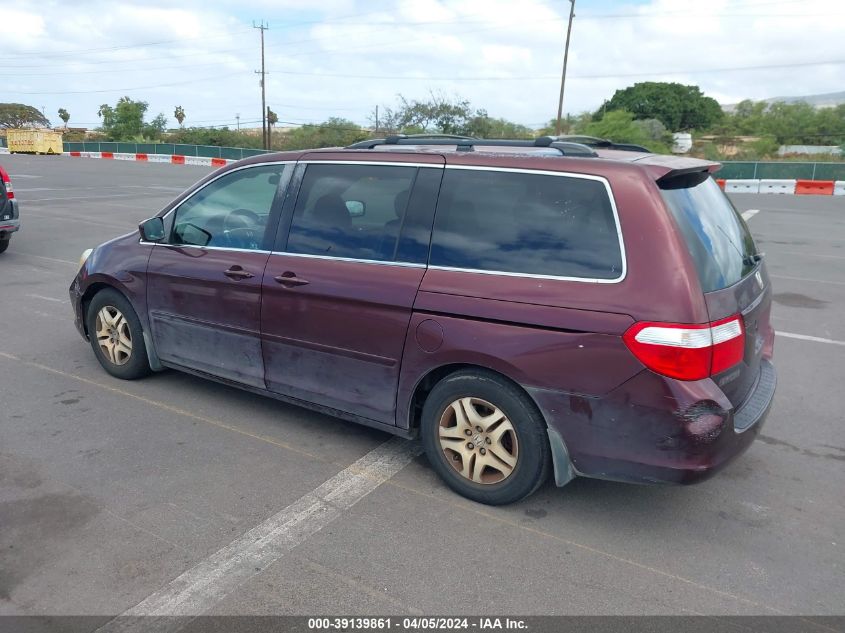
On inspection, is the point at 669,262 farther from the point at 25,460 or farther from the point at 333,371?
the point at 25,460

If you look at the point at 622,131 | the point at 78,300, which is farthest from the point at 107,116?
the point at 78,300

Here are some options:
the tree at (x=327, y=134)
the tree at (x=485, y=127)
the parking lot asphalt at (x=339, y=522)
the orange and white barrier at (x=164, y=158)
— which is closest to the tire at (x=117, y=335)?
the parking lot asphalt at (x=339, y=522)

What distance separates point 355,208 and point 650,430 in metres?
2.03

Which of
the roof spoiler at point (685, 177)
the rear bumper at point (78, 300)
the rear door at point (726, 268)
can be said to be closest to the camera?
the rear door at point (726, 268)

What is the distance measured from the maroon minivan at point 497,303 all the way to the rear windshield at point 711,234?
16mm

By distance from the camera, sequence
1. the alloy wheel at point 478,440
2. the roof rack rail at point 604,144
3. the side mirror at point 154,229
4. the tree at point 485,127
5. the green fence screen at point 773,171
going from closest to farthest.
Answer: the alloy wheel at point 478,440, the roof rack rail at point 604,144, the side mirror at point 154,229, the green fence screen at point 773,171, the tree at point 485,127

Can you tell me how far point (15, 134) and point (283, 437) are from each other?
5610 cm

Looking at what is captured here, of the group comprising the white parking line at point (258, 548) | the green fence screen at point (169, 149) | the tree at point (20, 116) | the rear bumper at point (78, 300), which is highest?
the tree at point (20, 116)

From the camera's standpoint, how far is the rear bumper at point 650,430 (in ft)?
10.2

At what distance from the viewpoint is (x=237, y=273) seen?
443 centimetres

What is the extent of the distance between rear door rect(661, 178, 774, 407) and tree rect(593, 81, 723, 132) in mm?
75826

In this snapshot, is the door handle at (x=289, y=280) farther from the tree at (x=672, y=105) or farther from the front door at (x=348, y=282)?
the tree at (x=672, y=105)

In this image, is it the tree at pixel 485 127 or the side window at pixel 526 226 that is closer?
the side window at pixel 526 226

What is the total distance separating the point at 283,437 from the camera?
14.7ft
